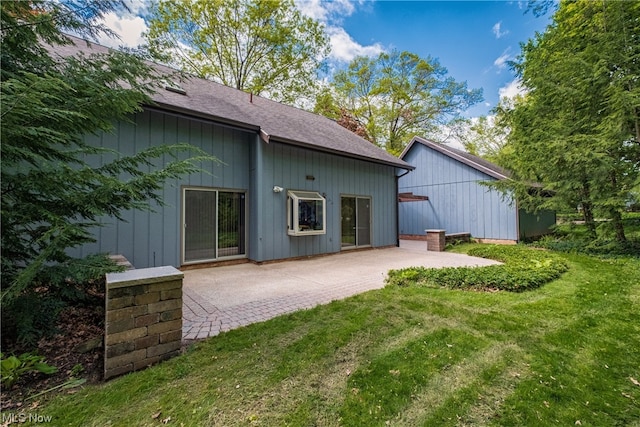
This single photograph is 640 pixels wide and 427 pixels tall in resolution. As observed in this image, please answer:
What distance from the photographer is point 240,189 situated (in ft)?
24.8

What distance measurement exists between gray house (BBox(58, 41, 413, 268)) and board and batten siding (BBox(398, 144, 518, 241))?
449 centimetres

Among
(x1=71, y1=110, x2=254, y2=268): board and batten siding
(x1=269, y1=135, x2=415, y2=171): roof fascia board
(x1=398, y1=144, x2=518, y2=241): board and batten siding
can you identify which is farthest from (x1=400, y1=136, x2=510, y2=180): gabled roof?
(x1=71, y1=110, x2=254, y2=268): board and batten siding

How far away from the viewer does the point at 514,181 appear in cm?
948

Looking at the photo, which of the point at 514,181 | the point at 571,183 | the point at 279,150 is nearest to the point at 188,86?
the point at 279,150

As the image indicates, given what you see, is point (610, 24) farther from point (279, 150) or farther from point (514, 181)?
point (279, 150)

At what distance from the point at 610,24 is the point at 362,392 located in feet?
35.3

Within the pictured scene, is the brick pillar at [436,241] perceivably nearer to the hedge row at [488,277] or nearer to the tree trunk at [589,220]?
the hedge row at [488,277]

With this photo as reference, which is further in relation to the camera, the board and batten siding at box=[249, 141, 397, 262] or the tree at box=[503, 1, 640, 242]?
the board and batten siding at box=[249, 141, 397, 262]

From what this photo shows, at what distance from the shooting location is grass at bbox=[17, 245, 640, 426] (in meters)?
1.89

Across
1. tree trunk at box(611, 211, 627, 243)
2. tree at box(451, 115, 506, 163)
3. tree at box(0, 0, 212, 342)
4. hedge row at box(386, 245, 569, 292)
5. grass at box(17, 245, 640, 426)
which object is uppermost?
tree at box(451, 115, 506, 163)

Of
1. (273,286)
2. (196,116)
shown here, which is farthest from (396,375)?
(196,116)

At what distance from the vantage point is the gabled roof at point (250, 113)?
6.56m

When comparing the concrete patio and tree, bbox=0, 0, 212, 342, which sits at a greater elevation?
tree, bbox=0, 0, 212, 342

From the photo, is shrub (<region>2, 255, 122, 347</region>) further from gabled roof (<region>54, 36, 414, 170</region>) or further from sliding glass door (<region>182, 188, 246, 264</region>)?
gabled roof (<region>54, 36, 414, 170</region>)
